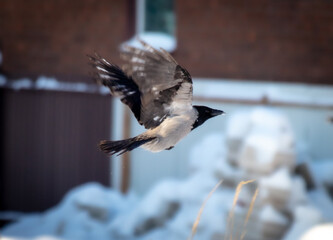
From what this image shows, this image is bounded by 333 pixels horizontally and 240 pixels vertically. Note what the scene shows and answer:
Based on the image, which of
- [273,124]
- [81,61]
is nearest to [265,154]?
[273,124]

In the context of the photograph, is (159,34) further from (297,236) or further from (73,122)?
(297,236)

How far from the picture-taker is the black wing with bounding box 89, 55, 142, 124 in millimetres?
2367

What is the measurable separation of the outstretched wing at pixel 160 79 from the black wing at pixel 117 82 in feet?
0.82

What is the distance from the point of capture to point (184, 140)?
6996 millimetres

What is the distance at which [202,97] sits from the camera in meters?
6.88

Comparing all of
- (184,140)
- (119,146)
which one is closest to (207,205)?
(184,140)

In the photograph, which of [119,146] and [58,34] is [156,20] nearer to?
[58,34]

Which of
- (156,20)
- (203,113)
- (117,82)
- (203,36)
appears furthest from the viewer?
(156,20)

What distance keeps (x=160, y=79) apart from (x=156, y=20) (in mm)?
5401

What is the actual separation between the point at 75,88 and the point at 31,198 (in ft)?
6.06

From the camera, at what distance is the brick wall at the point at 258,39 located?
21.4 ft

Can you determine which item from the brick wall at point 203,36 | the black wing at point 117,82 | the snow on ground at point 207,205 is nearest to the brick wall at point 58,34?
the brick wall at point 203,36

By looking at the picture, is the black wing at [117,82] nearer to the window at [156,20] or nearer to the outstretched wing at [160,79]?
the outstretched wing at [160,79]

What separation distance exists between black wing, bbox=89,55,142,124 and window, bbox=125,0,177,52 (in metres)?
4.76
